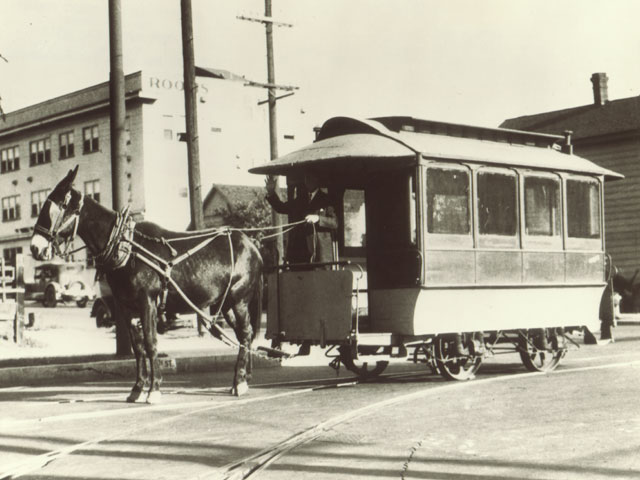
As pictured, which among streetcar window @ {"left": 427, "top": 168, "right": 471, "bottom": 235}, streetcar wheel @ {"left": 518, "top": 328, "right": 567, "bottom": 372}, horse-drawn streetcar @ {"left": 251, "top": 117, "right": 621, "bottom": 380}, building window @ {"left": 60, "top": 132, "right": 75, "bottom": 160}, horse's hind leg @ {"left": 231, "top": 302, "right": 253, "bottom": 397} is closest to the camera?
horse's hind leg @ {"left": 231, "top": 302, "right": 253, "bottom": 397}

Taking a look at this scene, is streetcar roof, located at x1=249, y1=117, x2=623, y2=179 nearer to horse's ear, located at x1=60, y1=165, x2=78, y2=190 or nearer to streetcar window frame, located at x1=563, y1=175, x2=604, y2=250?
streetcar window frame, located at x1=563, y1=175, x2=604, y2=250

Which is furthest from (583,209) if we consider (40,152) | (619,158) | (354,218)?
(40,152)

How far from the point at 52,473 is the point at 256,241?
681 centimetres

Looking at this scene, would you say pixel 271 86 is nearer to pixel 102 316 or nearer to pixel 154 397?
pixel 102 316

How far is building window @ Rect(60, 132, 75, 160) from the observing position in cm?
5775

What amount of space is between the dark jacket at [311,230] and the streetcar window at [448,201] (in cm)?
129

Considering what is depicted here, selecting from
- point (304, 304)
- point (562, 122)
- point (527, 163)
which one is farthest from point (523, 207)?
point (562, 122)

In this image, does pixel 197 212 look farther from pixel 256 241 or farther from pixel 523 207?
pixel 523 207

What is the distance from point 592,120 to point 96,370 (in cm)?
2660

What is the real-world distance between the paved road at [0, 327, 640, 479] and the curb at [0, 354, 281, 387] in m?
1.50

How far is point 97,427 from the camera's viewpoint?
363 inches

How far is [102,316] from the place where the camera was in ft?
97.1

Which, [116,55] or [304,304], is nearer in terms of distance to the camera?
[304,304]

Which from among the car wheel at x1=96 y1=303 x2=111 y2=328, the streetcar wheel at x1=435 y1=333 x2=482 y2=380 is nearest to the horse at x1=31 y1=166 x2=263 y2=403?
the streetcar wheel at x1=435 y1=333 x2=482 y2=380
